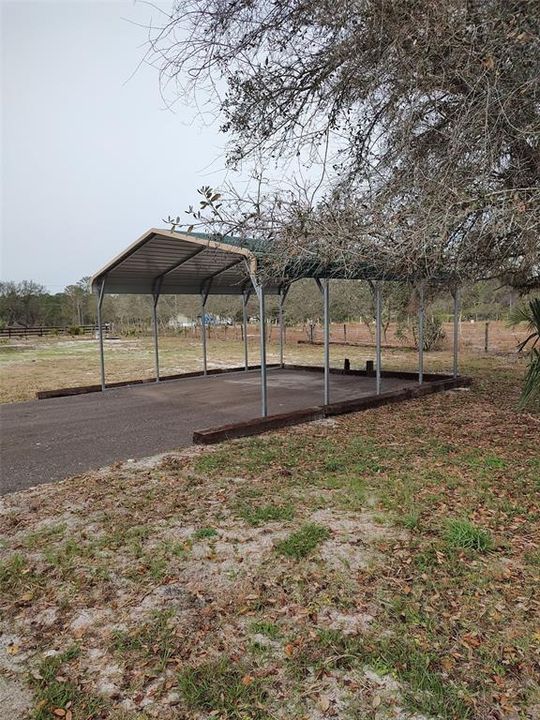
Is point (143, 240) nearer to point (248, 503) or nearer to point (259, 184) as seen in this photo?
point (259, 184)

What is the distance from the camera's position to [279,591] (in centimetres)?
252

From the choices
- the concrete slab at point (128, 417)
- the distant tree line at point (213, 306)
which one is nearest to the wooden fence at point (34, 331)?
the distant tree line at point (213, 306)

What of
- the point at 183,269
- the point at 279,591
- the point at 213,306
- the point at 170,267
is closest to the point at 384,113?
the point at 279,591

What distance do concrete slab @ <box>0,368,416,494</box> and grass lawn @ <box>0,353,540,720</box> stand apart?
2.01 feet

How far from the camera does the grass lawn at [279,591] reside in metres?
1.85

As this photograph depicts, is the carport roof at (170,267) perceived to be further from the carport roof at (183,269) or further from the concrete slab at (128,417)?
the concrete slab at (128,417)

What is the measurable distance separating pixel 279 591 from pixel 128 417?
4967 mm

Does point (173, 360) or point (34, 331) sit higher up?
point (34, 331)

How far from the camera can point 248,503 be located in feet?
12.1

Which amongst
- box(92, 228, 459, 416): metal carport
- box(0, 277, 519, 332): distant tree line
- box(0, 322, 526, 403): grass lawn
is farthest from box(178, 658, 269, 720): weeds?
box(0, 322, 526, 403): grass lawn

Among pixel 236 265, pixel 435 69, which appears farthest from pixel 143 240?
pixel 435 69

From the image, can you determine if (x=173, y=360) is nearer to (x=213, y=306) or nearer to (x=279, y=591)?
(x=213, y=306)

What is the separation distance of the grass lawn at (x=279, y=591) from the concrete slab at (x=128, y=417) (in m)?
0.61

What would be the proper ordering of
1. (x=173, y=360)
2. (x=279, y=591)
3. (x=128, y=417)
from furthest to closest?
(x=173, y=360) → (x=128, y=417) → (x=279, y=591)
